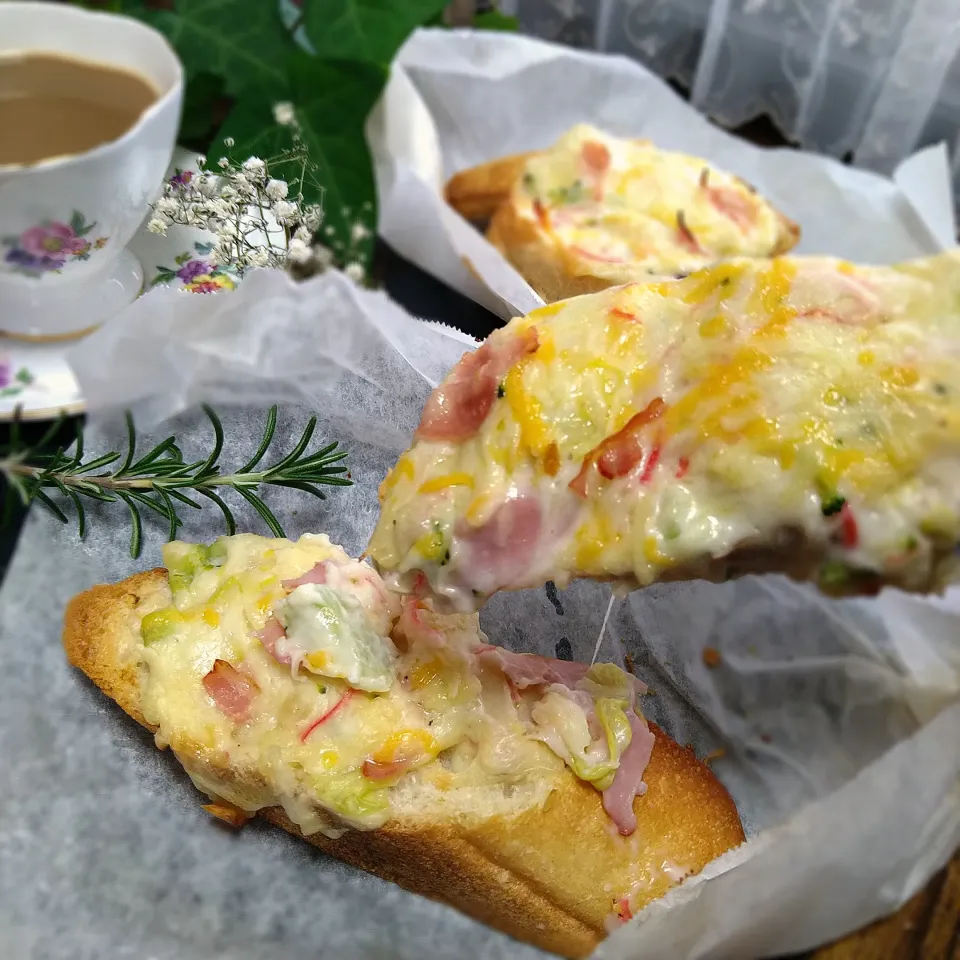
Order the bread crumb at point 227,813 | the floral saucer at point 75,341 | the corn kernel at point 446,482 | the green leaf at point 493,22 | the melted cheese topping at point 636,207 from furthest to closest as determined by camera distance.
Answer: the green leaf at point 493,22 → the melted cheese topping at point 636,207 → the bread crumb at point 227,813 → the floral saucer at point 75,341 → the corn kernel at point 446,482

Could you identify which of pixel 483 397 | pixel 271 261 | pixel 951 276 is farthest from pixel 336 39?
pixel 951 276

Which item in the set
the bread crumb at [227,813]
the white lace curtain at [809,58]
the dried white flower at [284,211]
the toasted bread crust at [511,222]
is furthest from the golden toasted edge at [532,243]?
the bread crumb at [227,813]

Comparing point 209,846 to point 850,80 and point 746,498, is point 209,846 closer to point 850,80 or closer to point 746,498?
point 746,498

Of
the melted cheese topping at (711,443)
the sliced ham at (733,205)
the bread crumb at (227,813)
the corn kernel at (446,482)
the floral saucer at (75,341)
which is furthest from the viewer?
the sliced ham at (733,205)

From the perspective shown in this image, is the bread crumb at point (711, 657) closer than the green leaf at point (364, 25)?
Yes

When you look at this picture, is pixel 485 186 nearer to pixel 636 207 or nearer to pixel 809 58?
pixel 636 207

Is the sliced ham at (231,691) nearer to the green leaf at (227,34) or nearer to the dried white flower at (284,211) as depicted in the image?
the dried white flower at (284,211)
